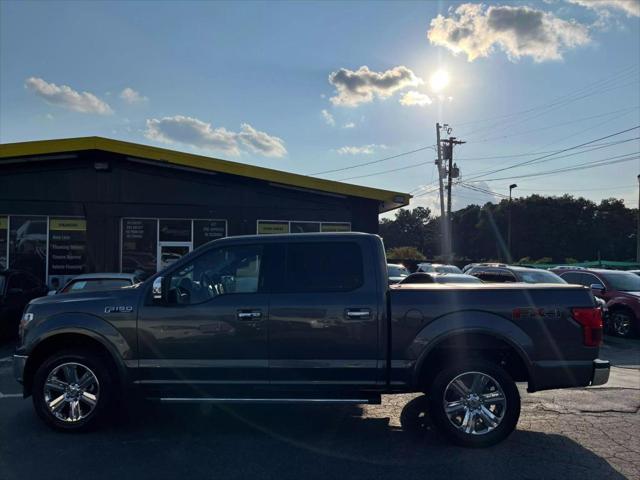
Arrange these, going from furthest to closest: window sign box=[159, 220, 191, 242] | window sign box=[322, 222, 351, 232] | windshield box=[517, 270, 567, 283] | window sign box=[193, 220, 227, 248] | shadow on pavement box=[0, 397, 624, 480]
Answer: window sign box=[322, 222, 351, 232]
window sign box=[193, 220, 227, 248]
window sign box=[159, 220, 191, 242]
windshield box=[517, 270, 567, 283]
shadow on pavement box=[0, 397, 624, 480]

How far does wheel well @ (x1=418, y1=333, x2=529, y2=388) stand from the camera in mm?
4969

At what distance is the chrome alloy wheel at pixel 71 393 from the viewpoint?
5.11m

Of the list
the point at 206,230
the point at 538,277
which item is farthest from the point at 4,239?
the point at 538,277

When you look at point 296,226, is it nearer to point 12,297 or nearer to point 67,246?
point 67,246

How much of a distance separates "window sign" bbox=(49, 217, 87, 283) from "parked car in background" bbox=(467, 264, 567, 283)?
498 inches

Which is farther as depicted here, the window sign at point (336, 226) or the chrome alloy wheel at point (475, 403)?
the window sign at point (336, 226)

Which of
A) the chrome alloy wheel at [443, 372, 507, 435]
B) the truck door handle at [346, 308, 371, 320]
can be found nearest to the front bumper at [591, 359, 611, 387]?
the chrome alloy wheel at [443, 372, 507, 435]

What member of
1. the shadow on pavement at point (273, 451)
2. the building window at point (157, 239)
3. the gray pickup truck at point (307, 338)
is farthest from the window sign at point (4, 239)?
the gray pickup truck at point (307, 338)

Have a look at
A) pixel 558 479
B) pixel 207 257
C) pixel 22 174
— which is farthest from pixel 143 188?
pixel 558 479

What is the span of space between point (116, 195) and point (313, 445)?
13.9 metres

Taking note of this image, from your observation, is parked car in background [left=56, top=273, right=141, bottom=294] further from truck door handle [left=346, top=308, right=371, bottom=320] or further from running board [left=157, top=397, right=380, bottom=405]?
truck door handle [left=346, top=308, right=371, bottom=320]

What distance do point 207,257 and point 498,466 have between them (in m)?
3.33

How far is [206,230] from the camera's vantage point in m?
17.3

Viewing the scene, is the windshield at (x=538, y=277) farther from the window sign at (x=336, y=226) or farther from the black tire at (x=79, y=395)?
the black tire at (x=79, y=395)
